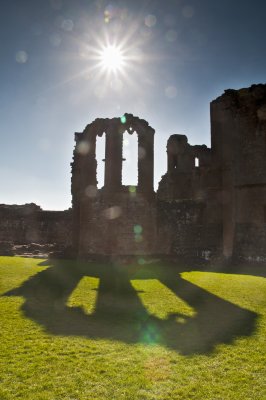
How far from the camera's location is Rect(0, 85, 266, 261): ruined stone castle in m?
14.6

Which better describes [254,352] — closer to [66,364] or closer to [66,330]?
[66,364]

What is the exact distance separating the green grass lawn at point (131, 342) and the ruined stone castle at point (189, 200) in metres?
6.32

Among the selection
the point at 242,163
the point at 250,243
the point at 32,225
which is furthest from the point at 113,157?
the point at 32,225

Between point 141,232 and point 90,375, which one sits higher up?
point 141,232

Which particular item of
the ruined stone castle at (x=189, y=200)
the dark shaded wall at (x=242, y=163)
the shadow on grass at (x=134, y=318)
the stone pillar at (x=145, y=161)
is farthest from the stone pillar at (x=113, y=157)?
the shadow on grass at (x=134, y=318)

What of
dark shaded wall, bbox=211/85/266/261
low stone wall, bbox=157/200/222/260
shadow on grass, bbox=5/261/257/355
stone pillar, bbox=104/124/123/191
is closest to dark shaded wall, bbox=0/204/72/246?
stone pillar, bbox=104/124/123/191

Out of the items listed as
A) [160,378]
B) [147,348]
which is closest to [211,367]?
[160,378]

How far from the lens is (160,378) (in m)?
3.37

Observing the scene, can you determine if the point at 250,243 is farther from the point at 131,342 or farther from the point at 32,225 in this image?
the point at 32,225

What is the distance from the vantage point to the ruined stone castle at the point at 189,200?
47.9 ft

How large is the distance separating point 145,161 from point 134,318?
32.9ft

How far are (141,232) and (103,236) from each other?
63.9 inches

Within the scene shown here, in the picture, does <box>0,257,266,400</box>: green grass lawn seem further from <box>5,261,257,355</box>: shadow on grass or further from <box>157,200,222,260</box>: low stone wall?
<box>157,200,222,260</box>: low stone wall

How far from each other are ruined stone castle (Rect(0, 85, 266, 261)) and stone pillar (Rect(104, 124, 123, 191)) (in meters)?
0.04
